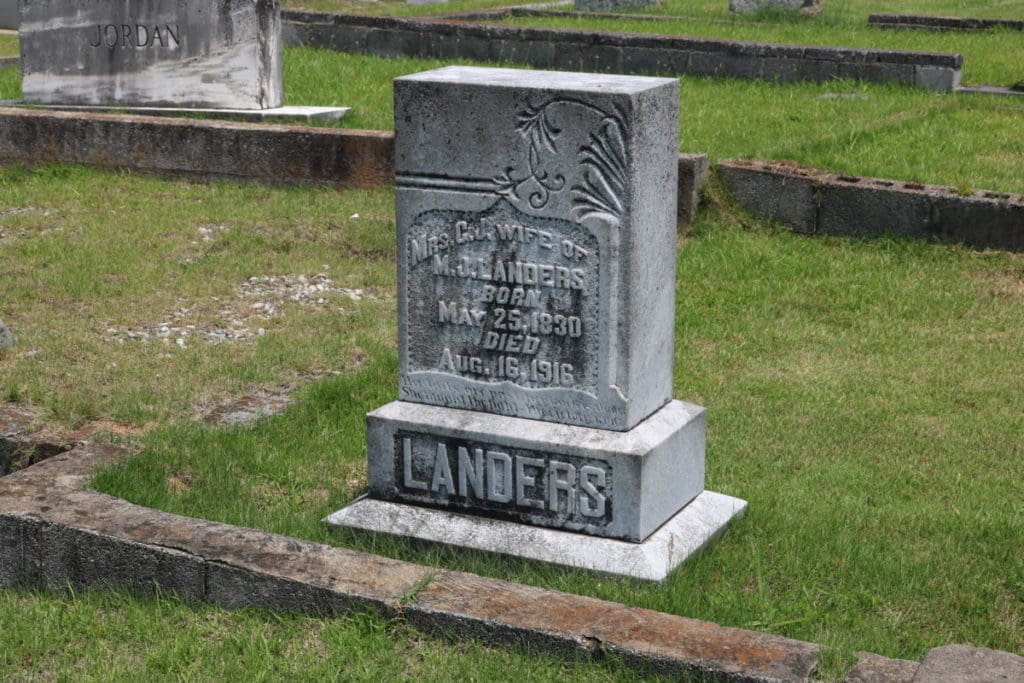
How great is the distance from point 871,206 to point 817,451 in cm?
279

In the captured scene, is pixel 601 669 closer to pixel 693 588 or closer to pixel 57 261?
pixel 693 588

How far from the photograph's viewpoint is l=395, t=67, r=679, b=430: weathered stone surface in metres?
3.98

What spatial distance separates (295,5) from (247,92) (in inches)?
344

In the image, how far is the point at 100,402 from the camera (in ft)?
18.0

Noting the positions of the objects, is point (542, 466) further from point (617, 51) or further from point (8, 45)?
point (8, 45)

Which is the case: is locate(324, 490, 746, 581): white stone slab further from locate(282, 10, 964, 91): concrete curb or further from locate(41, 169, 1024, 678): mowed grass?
locate(282, 10, 964, 91): concrete curb

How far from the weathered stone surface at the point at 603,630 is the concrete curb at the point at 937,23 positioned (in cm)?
1315

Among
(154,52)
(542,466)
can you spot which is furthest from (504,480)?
(154,52)

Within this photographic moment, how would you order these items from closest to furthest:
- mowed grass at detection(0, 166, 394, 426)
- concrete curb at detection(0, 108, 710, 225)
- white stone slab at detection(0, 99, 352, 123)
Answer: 1. mowed grass at detection(0, 166, 394, 426)
2. concrete curb at detection(0, 108, 710, 225)
3. white stone slab at detection(0, 99, 352, 123)

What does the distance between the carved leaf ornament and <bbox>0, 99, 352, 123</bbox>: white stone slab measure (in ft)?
20.0

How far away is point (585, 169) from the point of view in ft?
13.1

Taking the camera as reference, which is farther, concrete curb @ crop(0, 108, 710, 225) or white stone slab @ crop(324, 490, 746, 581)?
concrete curb @ crop(0, 108, 710, 225)

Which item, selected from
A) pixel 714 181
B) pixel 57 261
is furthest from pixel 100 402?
pixel 714 181

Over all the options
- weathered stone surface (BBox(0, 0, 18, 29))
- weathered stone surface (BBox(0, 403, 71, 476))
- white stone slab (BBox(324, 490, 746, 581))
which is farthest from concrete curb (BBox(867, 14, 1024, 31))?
weathered stone surface (BBox(0, 403, 71, 476))
